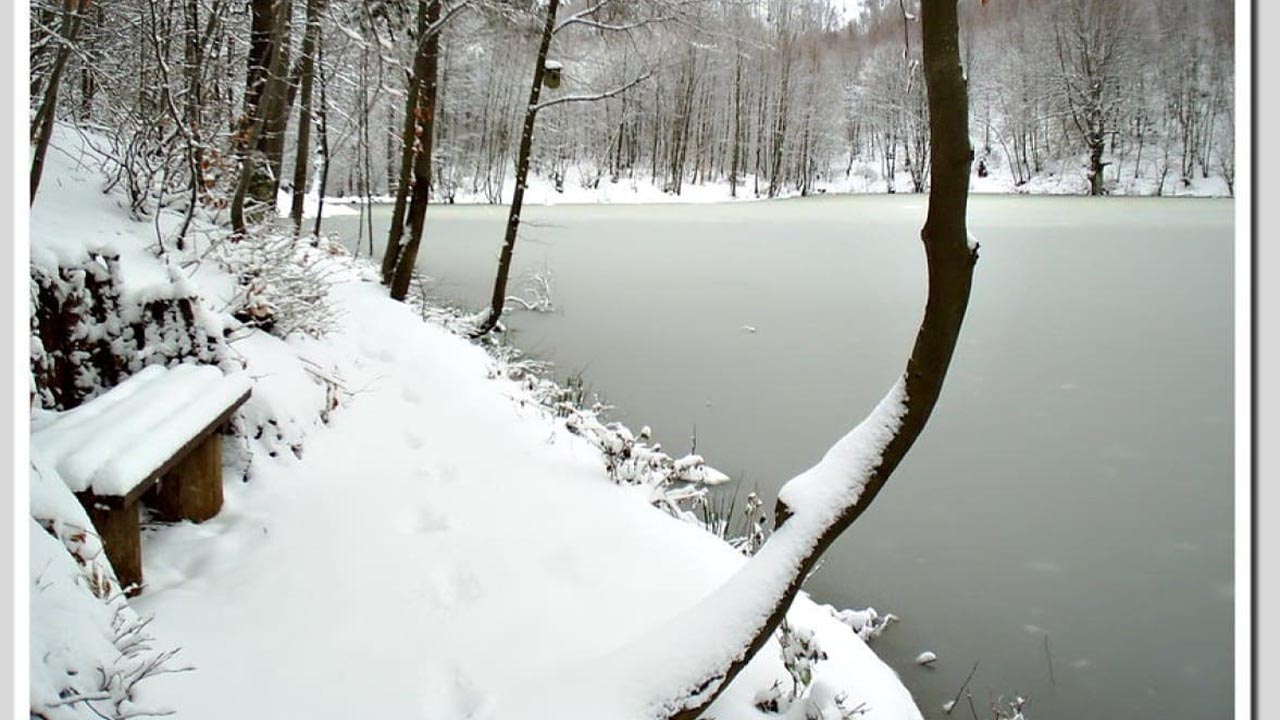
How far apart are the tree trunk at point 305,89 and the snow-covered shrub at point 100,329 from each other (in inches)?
105

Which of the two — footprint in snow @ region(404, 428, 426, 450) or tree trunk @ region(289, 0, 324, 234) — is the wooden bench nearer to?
footprint in snow @ region(404, 428, 426, 450)

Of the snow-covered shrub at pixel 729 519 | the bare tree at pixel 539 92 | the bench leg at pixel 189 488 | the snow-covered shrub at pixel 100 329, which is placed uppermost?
the bare tree at pixel 539 92

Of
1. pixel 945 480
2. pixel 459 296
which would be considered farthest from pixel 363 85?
pixel 945 480

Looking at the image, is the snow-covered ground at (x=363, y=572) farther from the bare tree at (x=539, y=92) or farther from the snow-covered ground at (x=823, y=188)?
the bare tree at (x=539, y=92)

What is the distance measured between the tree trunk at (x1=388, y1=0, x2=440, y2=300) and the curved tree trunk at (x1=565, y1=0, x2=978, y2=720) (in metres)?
5.47

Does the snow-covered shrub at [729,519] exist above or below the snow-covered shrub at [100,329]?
below

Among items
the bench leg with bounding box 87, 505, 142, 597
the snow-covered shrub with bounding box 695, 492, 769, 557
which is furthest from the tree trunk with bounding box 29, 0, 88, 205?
the snow-covered shrub with bounding box 695, 492, 769, 557

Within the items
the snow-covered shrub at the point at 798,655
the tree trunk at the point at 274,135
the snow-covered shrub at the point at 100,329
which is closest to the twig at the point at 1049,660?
the snow-covered shrub at the point at 798,655

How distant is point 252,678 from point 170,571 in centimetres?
55

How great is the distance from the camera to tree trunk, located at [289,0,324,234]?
622cm

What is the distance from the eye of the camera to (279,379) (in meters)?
3.33

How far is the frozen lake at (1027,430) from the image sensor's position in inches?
98.2

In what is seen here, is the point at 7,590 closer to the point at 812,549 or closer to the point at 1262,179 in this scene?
the point at 812,549

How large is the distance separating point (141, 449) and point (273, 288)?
2.10 meters
